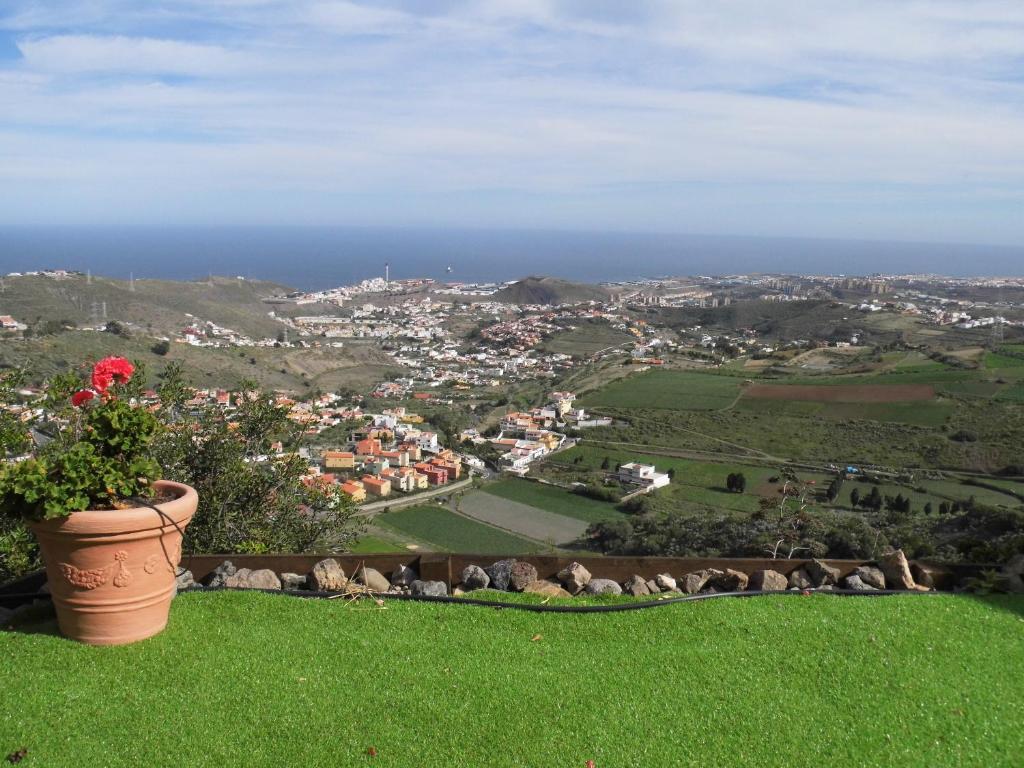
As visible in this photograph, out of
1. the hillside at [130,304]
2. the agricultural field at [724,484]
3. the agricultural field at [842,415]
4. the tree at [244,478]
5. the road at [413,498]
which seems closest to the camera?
the tree at [244,478]

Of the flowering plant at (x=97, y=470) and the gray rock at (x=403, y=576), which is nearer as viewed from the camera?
the flowering plant at (x=97, y=470)

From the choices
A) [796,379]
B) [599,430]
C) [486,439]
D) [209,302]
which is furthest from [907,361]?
[209,302]

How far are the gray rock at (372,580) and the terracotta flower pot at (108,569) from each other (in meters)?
1.06

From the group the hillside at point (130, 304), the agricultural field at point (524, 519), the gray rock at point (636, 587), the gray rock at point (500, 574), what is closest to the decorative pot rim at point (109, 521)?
the gray rock at point (500, 574)

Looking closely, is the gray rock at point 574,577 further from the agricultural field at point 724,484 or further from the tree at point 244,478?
the agricultural field at point 724,484

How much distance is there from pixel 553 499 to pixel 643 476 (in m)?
3.51

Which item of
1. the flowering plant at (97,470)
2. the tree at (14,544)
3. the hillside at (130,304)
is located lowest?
the hillside at (130,304)

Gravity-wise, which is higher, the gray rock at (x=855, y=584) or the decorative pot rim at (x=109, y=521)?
the decorative pot rim at (x=109, y=521)

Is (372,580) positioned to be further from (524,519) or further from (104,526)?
(524,519)

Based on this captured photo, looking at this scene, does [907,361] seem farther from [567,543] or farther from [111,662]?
[111,662]

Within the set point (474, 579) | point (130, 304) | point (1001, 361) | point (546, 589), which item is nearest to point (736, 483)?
point (546, 589)

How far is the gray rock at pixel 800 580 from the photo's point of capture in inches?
165

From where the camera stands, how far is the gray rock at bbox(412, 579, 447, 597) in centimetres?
380

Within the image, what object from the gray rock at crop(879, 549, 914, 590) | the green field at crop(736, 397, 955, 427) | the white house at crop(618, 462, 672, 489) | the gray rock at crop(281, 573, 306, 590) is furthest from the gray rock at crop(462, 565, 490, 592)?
the green field at crop(736, 397, 955, 427)
